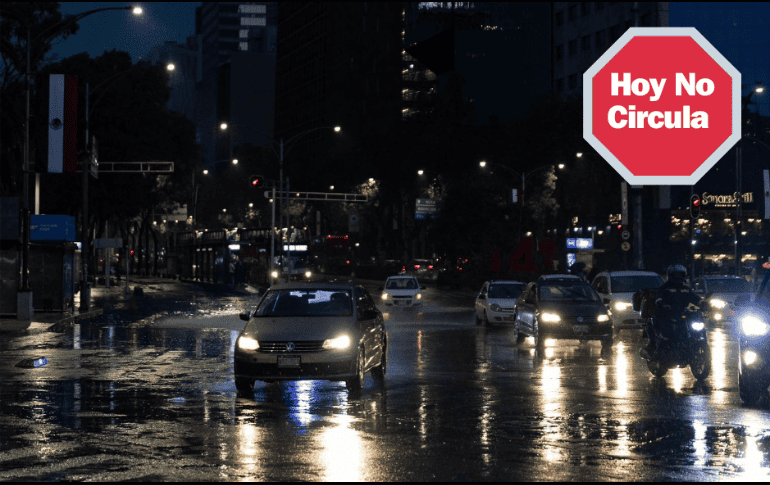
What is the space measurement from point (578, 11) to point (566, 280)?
8136 centimetres

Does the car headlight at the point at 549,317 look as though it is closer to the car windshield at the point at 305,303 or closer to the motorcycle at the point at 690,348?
the motorcycle at the point at 690,348

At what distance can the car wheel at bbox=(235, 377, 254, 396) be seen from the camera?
14281 mm

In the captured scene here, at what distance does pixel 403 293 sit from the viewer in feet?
145

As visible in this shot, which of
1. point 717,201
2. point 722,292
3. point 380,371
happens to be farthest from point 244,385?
point 717,201

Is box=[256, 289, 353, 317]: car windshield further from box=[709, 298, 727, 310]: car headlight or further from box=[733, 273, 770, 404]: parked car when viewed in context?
box=[709, 298, 727, 310]: car headlight

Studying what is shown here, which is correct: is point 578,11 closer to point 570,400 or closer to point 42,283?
point 42,283

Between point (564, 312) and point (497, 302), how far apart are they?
8802mm

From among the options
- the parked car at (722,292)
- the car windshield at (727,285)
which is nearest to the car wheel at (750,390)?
the parked car at (722,292)

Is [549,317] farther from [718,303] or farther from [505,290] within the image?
[718,303]

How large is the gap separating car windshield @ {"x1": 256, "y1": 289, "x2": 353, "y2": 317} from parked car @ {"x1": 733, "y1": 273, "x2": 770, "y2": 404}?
5.69 m

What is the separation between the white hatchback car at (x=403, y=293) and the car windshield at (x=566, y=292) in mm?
19757

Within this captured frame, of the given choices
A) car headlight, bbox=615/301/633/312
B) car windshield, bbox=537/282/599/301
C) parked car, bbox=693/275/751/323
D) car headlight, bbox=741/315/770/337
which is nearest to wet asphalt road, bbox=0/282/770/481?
car headlight, bbox=741/315/770/337

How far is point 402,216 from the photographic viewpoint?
95.1 meters

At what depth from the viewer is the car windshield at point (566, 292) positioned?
2369 centimetres
